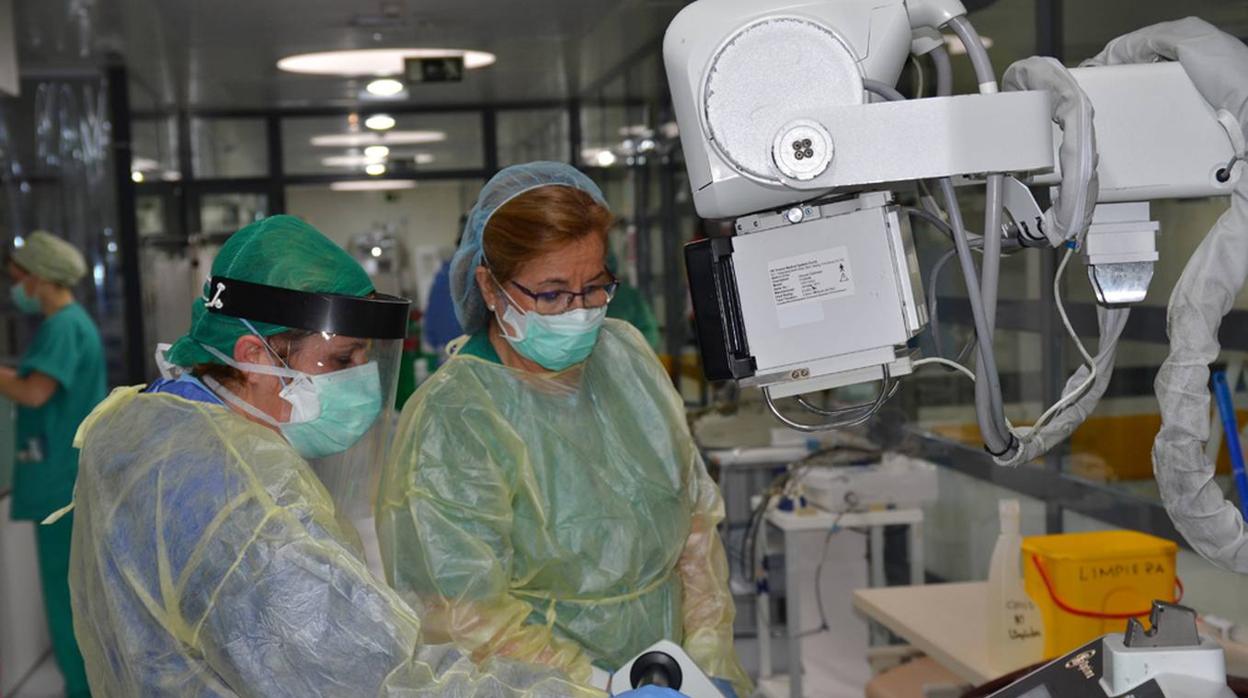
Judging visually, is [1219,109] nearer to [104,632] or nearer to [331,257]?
[331,257]

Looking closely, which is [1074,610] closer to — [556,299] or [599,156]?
[556,299]

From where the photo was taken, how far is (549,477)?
1881 mm

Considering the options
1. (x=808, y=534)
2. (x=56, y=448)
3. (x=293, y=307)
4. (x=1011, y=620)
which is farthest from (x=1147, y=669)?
(x=56, y=448)

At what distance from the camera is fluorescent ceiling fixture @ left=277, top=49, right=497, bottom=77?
614 centimetres

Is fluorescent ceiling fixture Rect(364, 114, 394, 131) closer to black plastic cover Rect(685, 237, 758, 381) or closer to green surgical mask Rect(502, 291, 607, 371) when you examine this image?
green surgical mask Rect(502, 291, 607, 371)

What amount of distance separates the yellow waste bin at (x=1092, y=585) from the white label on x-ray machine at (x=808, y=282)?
130 centimetres

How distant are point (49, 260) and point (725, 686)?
3.38m

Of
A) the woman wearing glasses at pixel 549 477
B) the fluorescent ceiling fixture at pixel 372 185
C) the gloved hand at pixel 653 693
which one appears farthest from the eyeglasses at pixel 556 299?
the fluorescent ceiling fixture at pixel 372 185

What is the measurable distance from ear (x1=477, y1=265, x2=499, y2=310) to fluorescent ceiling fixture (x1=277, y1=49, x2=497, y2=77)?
438 cm

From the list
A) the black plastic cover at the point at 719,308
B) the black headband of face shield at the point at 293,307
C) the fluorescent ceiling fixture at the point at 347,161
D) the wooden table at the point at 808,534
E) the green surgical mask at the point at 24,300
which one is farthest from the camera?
the fluorescent ceiling fixture at the point at 347,161

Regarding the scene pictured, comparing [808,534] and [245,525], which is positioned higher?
[245,525]

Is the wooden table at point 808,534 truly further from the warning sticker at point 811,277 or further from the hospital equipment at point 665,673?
the warning sticker at point 811,277

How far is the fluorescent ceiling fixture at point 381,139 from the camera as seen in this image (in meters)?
→ 7.64

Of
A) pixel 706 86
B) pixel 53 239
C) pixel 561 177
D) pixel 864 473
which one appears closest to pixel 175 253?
pixel 53 239
